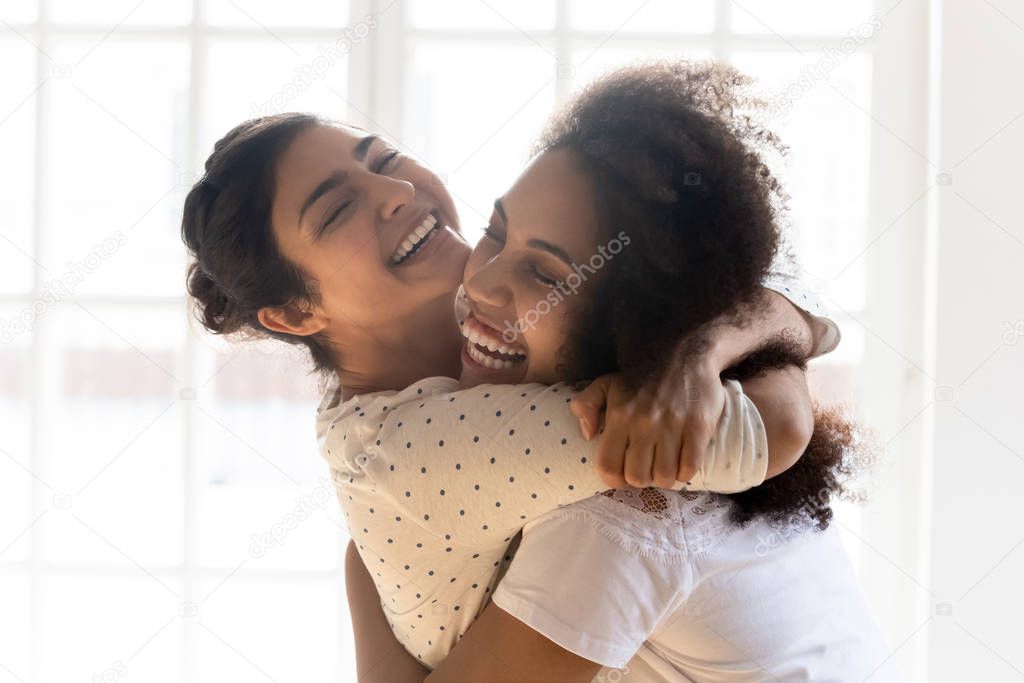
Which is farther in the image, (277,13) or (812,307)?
(277,13)

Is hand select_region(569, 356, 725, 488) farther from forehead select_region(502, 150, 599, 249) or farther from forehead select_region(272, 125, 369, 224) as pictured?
forehead select_region(272, 125, 369, 224)

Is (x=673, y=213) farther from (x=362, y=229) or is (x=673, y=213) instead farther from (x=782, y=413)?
(x=362, y=229)

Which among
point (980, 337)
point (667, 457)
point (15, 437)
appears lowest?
point (15, 437)

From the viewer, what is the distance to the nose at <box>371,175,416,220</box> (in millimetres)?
1085

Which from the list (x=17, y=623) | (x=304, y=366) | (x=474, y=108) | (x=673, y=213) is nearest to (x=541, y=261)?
(x=673, y=213)

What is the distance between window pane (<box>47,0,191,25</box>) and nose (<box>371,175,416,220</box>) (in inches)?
43.4

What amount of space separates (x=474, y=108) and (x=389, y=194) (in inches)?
35.7

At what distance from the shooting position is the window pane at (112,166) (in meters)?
1.95

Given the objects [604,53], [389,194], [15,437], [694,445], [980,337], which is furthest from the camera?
[15,437]

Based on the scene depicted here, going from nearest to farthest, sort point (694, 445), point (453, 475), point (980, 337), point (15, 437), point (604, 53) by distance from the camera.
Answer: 1. point (694, 445)
2. point (453, 475)
3. point (980, 337)
4. point (604, 53)
5. point (15, 437)

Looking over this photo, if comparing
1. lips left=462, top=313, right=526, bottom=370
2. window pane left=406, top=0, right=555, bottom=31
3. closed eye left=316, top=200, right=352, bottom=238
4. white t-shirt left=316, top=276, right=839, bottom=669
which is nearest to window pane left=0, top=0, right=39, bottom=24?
window pane left=406, top=0, right=555, bottom=31

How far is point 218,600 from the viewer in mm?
1979

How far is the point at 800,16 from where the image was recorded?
189 cm

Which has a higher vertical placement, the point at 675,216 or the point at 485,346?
the point at 675,216
